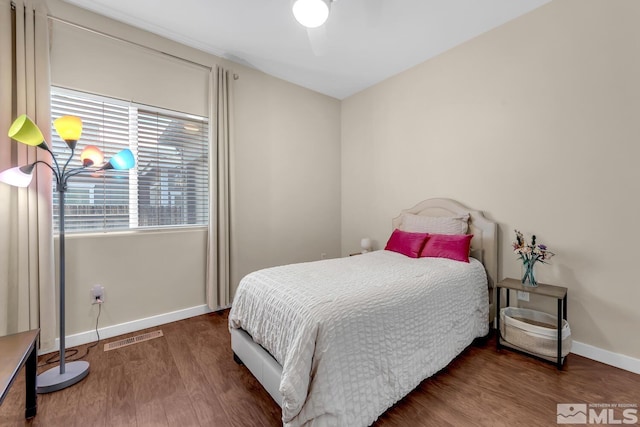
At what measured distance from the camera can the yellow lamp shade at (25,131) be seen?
152 centimetres

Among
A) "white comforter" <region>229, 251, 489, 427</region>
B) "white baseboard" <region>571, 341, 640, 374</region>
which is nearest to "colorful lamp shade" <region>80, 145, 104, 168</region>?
"white comforter" <region>229, 251, 489, 427</region>

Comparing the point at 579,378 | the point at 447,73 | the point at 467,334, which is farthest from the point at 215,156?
the point at 579,378

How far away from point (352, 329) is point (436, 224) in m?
1.80

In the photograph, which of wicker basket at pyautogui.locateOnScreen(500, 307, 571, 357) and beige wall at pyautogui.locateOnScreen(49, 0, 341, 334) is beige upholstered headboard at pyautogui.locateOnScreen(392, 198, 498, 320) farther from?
beige wall at pyautogui.locateOnScreen(49, 0, 341, 334)

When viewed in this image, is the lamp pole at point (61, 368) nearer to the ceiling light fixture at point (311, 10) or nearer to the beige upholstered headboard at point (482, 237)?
the ceiling light fixture at point (311, 10)

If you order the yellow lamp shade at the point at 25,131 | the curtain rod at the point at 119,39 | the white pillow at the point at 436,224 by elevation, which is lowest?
the white pillow at the point at 436,224

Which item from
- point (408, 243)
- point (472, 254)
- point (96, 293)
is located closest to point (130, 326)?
point (96, 293)

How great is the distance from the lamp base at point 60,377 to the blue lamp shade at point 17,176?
4.10 ft

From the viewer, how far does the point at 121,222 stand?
2.48 meters

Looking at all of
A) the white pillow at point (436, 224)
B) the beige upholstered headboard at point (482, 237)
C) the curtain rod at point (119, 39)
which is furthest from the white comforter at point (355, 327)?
the curtain rod at point (119, 39)

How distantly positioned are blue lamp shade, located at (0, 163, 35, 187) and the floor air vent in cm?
141

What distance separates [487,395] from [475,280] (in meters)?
0.85

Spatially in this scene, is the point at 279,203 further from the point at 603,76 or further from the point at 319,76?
the point at 603,76

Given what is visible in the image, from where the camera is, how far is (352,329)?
4.46 ft
